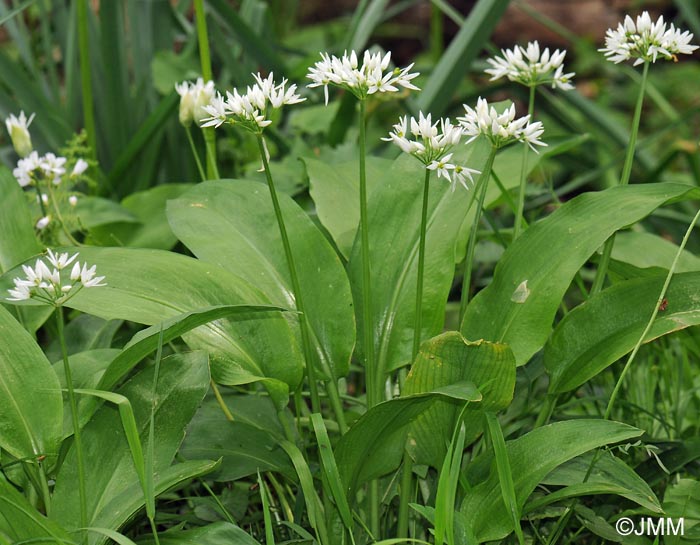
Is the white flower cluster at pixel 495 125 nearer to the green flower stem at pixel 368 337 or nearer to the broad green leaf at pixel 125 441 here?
the green flower stem at pixel 368 337

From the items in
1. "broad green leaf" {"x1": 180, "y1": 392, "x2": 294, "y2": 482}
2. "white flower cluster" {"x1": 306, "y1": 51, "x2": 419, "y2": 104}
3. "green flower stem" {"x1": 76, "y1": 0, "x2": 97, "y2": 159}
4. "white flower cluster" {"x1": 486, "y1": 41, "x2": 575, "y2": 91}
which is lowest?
"broad green leaf" {"x1": 180, "y1": 392, "x2": 294, "y2": 482}

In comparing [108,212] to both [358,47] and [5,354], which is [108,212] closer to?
[5,354]

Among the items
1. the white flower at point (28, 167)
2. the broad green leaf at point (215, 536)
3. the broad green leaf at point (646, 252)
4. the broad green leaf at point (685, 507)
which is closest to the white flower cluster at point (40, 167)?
the white flower at point (28, 167)

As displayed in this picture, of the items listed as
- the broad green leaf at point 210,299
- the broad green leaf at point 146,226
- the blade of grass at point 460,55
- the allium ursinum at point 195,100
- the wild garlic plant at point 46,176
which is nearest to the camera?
the broad green leaf at point 210,299

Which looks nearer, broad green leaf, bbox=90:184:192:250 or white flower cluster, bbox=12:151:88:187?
white flower cluster, bbox=12:151:88:187

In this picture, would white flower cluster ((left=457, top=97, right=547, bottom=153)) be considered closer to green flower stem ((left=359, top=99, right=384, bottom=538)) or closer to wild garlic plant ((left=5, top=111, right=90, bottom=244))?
green flower stem ((left=359, top=99, right=384, bottom=538))

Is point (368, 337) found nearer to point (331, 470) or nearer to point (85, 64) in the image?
point (331, 470)

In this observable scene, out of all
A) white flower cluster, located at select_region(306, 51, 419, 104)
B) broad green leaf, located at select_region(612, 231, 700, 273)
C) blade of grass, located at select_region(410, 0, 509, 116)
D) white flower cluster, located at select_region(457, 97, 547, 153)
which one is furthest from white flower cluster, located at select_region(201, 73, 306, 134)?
blade of grass, located at select_region(410, 0, 509, 116)
